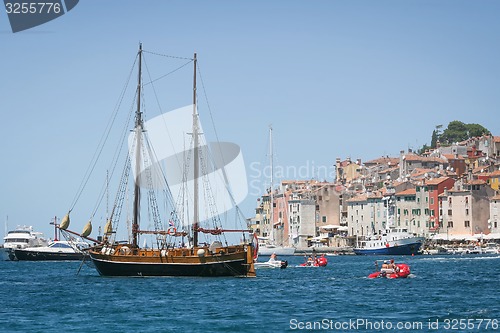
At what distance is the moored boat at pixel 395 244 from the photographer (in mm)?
164625

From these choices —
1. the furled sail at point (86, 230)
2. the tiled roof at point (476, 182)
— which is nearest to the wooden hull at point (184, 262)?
the furled sail at point (86, 230)

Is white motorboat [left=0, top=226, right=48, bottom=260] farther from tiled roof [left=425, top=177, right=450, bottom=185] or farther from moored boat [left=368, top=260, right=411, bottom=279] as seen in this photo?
moored boat [left=368, top=260, right=411, bottom=279]

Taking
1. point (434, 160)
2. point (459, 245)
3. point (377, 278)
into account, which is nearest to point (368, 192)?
point (434, 160)

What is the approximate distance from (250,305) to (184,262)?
22.0 metres

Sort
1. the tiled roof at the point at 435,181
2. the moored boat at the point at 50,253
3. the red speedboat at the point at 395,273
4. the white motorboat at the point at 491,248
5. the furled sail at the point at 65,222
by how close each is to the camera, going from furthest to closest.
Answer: the tiled roof at the point at 435,181 → the white motorboat at the point at 491,248 → the moored boat at the point at 50,253 → the furled sail at the point at 65,222 → the red speedboat at the point at 395,273

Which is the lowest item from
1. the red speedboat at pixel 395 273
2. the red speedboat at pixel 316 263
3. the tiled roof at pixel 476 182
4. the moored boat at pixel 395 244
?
the red speedboat at pixel 395 273

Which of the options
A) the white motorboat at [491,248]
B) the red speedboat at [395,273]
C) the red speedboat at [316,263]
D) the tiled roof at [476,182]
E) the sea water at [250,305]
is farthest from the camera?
the tiled roof at [476,182]

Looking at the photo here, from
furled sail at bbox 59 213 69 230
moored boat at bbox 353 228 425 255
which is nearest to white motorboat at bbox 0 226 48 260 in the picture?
moored boat at bbox 353 228 425 255

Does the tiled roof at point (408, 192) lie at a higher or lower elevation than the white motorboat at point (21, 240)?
higher

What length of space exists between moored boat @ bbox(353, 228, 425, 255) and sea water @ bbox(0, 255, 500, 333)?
85.7 m

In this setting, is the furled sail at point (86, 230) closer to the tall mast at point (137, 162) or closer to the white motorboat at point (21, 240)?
the tall mast at point (137, 162)

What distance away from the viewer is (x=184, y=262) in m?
76.0

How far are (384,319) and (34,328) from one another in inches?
639

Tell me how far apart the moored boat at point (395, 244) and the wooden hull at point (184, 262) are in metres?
90.5
